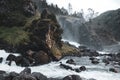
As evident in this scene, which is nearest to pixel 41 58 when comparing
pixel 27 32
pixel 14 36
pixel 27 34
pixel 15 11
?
pixel 27 34

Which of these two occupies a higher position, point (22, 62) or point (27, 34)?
point (27, 34)

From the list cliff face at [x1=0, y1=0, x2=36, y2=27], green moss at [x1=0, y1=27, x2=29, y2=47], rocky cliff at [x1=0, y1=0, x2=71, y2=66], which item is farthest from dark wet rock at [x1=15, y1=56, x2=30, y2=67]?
cliff face at [x1=0, y1=0, x2=36, y2=27]

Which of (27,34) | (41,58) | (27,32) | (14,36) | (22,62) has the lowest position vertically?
(22,62)

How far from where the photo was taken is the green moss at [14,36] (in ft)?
326

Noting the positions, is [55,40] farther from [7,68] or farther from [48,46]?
[7,68]

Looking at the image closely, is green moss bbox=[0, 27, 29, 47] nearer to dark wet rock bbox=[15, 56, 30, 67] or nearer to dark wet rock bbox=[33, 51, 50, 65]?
dark wet rock bbox=[33, 51, 50, 65]

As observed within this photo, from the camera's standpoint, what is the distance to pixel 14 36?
4109 inches

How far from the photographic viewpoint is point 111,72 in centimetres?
7700

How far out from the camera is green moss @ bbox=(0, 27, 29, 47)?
99.4 metres

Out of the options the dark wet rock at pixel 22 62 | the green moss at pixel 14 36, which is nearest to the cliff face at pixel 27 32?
the green moss at pixel 14 36

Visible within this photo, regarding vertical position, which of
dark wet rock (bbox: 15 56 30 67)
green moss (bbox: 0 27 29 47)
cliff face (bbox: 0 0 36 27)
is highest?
cliff face (bbox: 0 0 36 27)

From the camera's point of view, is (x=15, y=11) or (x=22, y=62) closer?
(x=22, y=62)

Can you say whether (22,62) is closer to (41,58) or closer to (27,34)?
(41,58)

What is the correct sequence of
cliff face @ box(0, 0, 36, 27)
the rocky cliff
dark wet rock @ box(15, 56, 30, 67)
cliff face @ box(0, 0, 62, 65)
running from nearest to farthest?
dark wet rock @ box(15, 56, 30, 67) → the rocky cliff → cliff face @ box(0, 0, 62, 65) → cliff face @ box(0, 0, 36, 27)
